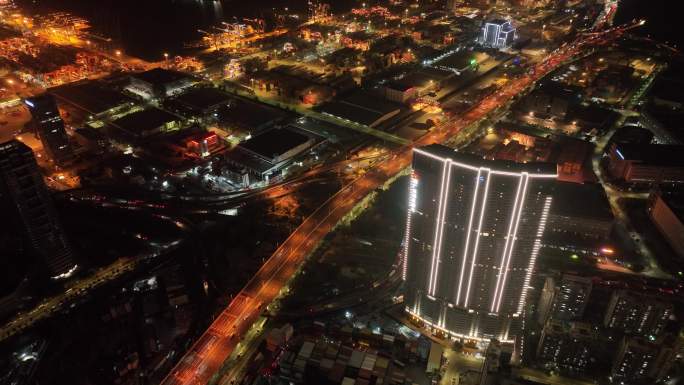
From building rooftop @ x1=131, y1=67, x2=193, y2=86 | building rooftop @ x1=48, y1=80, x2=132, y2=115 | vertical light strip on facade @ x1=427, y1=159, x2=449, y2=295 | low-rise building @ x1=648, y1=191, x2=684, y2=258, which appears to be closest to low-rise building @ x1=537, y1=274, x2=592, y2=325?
vertical light strip on facade @ x1=427, y1=159, x2=449, y2=295

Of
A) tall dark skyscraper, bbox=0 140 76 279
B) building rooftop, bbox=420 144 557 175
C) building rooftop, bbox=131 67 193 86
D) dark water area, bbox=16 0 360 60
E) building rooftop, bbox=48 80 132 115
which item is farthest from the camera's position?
dark water area, bbox=16 0 360 60

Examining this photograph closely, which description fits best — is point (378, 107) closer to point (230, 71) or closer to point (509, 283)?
point (230, 71)

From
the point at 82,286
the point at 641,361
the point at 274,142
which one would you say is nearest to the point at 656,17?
the point at 274,142

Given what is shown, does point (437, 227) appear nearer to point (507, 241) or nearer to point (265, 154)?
point (507, 241)

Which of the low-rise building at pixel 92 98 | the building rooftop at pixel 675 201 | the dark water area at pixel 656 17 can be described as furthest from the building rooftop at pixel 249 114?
the dark water area at pixel 656 17

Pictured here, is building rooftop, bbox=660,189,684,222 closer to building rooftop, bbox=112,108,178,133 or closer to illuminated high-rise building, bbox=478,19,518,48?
illuminated high-rise building, bbox=478,19,518,48

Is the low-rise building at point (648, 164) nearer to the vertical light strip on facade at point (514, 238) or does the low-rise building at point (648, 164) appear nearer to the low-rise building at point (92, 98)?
the vertical light strip on facade at point (514, 238)
